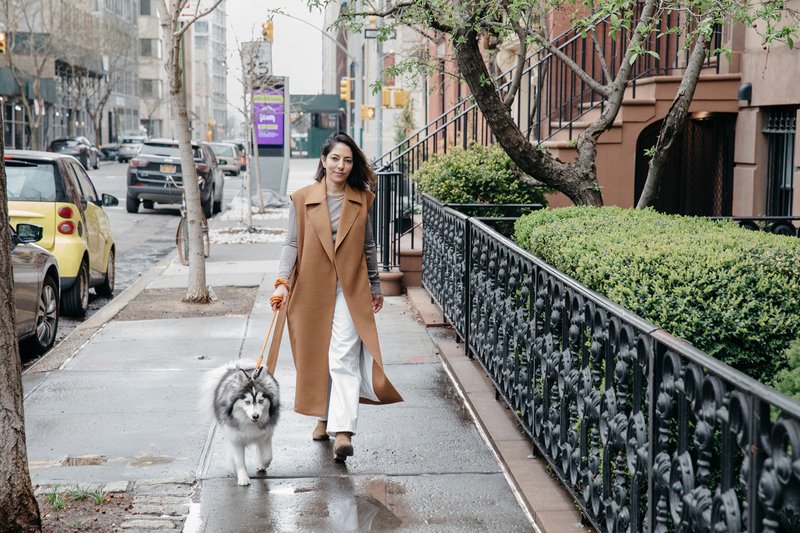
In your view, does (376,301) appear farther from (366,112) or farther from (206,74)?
(206,74)

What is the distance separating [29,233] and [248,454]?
5868 millimetres

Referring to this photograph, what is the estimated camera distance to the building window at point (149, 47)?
112m

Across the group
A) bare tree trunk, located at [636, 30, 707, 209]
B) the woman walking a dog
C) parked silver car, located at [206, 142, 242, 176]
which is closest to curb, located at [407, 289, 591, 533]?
the woman walking a dog

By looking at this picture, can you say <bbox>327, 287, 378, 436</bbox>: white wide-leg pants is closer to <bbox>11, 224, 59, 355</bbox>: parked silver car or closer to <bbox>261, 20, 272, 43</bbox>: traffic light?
<bbox>11, 224, 59, 355</bbox>: parked silver car

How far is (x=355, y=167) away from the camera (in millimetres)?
6137

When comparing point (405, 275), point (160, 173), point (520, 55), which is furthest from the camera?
point (160, 173)

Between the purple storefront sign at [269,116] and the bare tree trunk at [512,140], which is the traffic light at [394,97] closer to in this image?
the purple storefront sign at [269,116]

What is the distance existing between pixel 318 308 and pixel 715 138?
831 cm

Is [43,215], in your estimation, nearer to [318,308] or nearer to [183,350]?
[183,350]

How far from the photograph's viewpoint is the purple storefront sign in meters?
31.4

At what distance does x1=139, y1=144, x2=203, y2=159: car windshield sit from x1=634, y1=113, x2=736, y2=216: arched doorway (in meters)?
16.1

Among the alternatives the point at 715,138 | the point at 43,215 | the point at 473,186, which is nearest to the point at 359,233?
the point at 473,186

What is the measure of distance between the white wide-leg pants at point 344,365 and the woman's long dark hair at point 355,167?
62cm

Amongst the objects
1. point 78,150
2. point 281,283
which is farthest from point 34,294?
point 78,150
